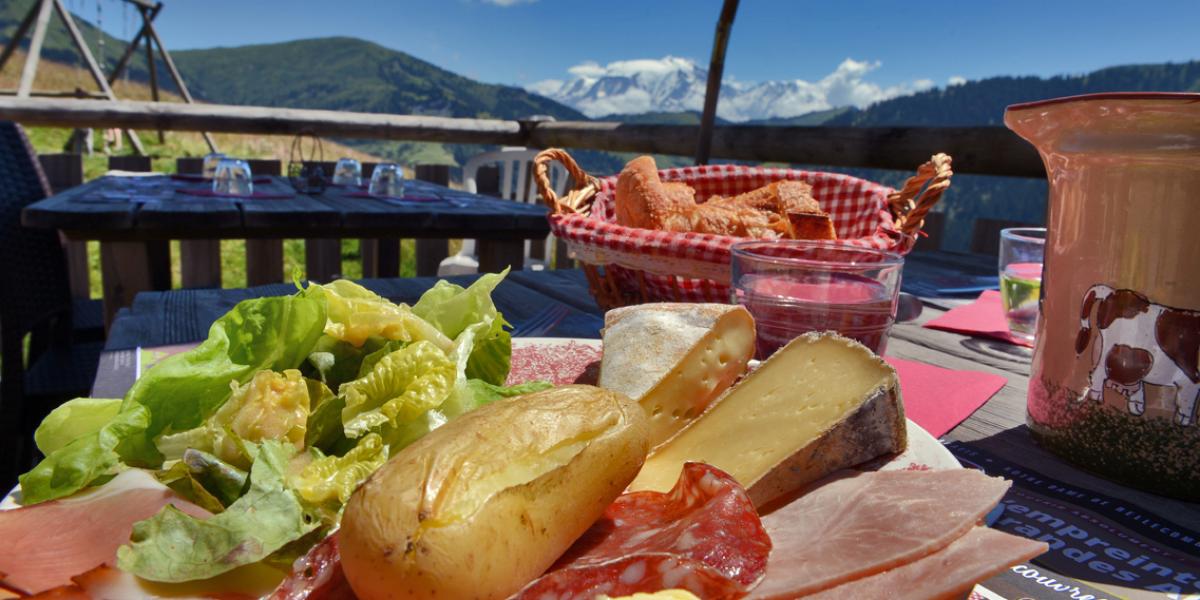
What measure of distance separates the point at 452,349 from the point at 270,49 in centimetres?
9082

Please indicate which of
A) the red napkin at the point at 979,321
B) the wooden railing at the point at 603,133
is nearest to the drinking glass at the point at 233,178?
the wooden railing at the point at 603,133

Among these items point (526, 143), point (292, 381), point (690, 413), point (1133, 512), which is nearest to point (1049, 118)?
point (1133, 512)

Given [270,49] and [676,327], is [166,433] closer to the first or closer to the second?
[676,327]

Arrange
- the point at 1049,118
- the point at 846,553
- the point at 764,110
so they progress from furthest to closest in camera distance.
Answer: the point at 764,110 → the point at 1049,118 → the point at 846,553

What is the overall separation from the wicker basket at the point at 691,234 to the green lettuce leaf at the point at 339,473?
794 millimetres

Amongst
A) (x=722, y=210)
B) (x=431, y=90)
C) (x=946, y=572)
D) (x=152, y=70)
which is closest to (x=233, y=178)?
(x=722, y=210)

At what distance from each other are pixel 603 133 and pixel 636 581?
5220mm

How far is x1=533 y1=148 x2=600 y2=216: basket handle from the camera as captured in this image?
1.72m

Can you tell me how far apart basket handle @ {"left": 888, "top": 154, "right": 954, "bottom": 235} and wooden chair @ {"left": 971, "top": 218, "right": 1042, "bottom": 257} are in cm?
273

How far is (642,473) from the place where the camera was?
0.84m

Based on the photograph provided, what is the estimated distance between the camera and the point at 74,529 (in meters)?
0.61

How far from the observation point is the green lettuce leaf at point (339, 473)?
0.69m

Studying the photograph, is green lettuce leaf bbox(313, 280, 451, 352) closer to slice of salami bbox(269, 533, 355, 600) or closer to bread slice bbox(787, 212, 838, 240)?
slice of salami bbox(269, 533, 355, 600)

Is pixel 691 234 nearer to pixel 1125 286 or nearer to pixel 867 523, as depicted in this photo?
pixel 1125 286
